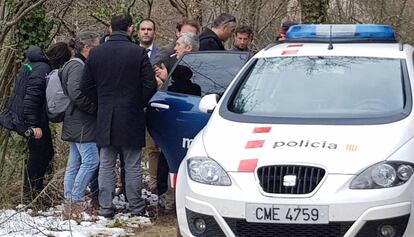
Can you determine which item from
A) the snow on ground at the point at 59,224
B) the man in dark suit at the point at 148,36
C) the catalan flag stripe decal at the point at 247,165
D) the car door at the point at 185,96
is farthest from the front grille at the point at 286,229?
the man in dark suit at the point at 148,36

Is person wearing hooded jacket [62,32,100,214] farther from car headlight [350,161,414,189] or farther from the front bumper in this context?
car headlight [350,161,414,189]

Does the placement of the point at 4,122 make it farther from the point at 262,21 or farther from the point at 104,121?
the point at 262,21

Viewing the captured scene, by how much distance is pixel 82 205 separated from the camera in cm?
780

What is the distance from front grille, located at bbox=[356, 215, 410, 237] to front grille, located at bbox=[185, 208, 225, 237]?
92 centimetres

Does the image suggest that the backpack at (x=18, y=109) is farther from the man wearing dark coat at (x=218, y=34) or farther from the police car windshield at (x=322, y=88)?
the police car windshield at (x=322, y=88)

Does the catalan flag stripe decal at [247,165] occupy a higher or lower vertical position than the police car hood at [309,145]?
lower

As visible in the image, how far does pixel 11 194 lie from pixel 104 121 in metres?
2.09

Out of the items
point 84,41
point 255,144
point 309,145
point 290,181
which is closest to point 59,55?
point 84,41

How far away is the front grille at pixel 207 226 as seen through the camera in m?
5.36

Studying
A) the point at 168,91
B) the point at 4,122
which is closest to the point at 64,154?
the point at 4,122

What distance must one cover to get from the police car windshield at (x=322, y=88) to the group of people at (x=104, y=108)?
1346 millimetres

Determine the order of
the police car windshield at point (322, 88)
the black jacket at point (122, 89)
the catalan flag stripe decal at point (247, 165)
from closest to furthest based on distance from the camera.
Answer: the catalan flag stripe decal at point (247, 165) < the police car windshield at point (322, 88) < the black jacket at point (122, 89)

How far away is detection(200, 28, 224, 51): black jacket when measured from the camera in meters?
8.70

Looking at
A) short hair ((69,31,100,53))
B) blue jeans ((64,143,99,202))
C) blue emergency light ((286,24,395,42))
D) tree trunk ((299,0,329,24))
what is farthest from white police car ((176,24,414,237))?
tree trunk ((299,0,329,24))
